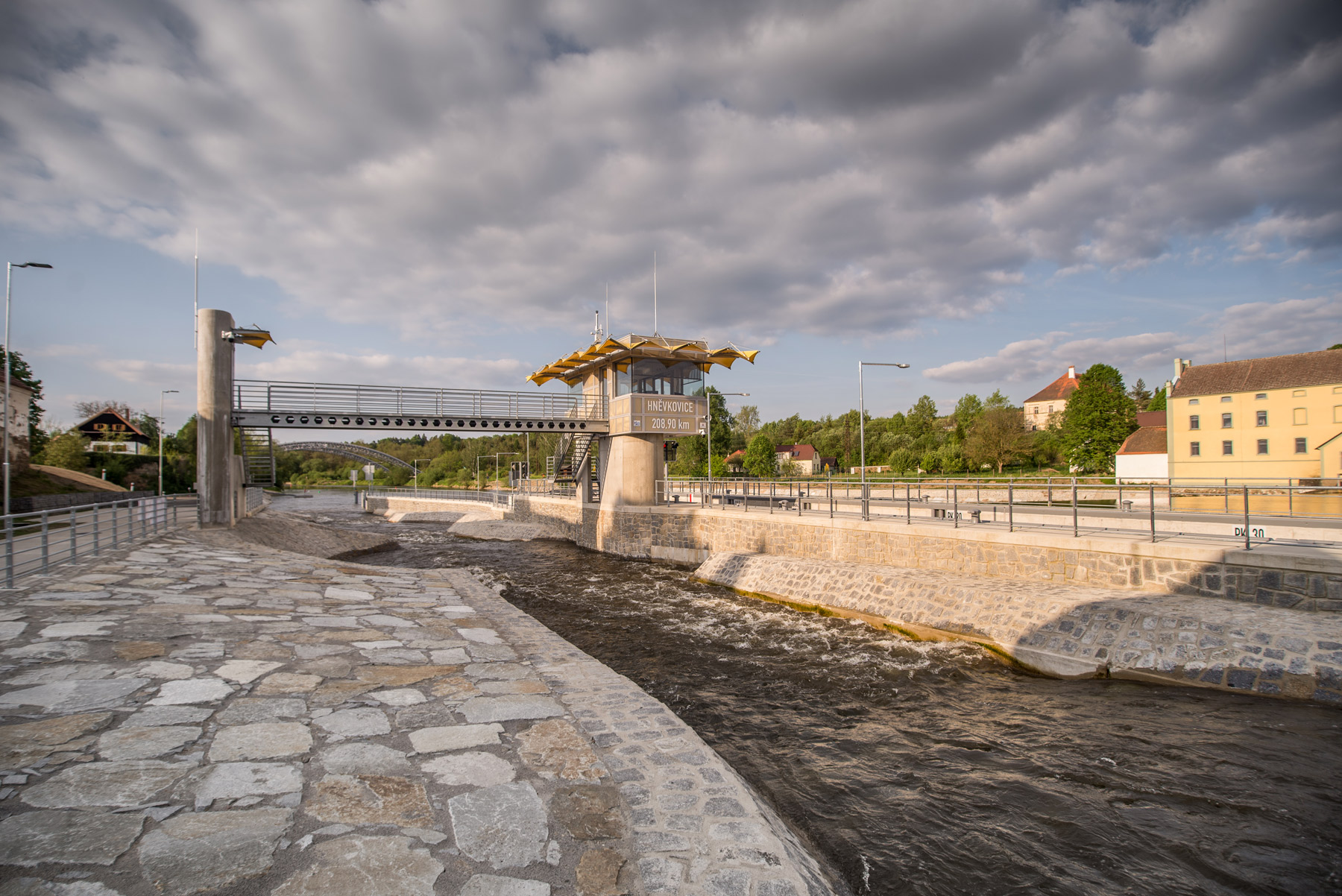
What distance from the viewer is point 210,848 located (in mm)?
3053

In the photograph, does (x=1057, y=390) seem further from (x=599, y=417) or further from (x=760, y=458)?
(x=599, y=417)

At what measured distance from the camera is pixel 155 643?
5824mm

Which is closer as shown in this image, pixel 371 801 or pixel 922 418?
pixel 371 801

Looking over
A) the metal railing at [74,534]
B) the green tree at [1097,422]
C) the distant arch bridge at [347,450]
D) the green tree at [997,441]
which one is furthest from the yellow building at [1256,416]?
the distant arch bridge at [347,450]

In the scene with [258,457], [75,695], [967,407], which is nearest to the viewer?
[75,695]

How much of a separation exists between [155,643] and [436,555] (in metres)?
20.2

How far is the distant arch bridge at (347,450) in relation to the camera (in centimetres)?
5888

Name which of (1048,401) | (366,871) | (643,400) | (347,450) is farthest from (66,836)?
(1048,401)

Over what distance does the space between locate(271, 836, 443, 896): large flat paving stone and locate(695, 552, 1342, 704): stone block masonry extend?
938 cm

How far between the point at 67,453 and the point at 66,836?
1721 inches

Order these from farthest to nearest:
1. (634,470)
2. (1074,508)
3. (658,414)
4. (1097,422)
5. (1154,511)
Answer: (1097,422) < (634,470) < (658,414) < (1154,511) < (1074,508)

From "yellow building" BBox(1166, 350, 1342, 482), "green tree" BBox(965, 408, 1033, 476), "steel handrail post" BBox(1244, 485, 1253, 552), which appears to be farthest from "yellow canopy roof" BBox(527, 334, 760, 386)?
"green tree" BBox(965, 408, 1033, 476)

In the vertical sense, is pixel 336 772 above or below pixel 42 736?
below

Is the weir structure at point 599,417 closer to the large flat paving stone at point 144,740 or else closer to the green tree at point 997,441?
the large flat paving stone at point 144,740
